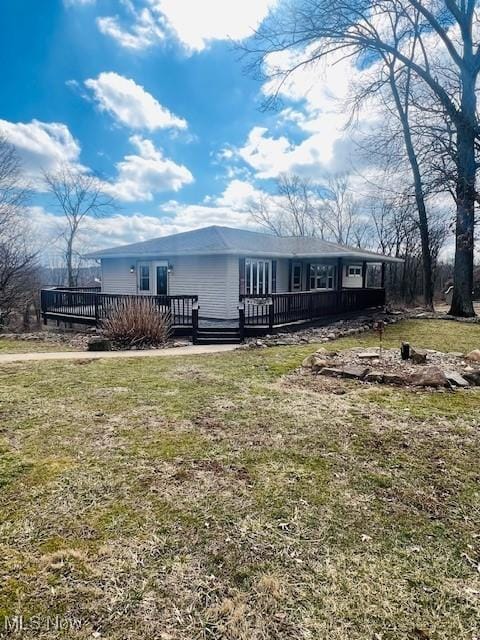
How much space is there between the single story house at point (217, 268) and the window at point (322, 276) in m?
0.05

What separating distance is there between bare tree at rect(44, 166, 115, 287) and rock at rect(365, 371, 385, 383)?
2927cm

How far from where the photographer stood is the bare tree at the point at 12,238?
17203 millimetres

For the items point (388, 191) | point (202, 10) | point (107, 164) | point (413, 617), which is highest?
point (107, 164)

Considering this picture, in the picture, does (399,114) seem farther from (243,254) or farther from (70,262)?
(70,262)

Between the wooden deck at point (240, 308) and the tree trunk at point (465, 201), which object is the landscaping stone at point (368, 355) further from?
the tree trunk at point (465, 201)

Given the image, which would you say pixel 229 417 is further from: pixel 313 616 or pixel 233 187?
pixel 233 187

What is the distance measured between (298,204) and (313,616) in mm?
37954

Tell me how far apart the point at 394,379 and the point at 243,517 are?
13.3 feet

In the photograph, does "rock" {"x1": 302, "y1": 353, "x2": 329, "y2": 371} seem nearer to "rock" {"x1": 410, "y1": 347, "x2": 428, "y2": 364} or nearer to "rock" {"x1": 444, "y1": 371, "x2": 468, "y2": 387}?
"rock" {"x1": 410, "y1": 347, "x2": 428, "y2": 364}

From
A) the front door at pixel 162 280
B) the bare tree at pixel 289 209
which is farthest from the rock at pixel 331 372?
the bare tree at pixel 289 209

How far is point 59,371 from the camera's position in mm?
6898

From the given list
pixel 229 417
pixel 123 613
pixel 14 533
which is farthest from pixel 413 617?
pixel 229 417

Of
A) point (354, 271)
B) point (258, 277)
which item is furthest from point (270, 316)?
point (354, 271)

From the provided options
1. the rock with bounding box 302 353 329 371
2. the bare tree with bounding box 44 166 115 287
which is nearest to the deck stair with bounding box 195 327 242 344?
the rock with bounding box 302 353 329 371
